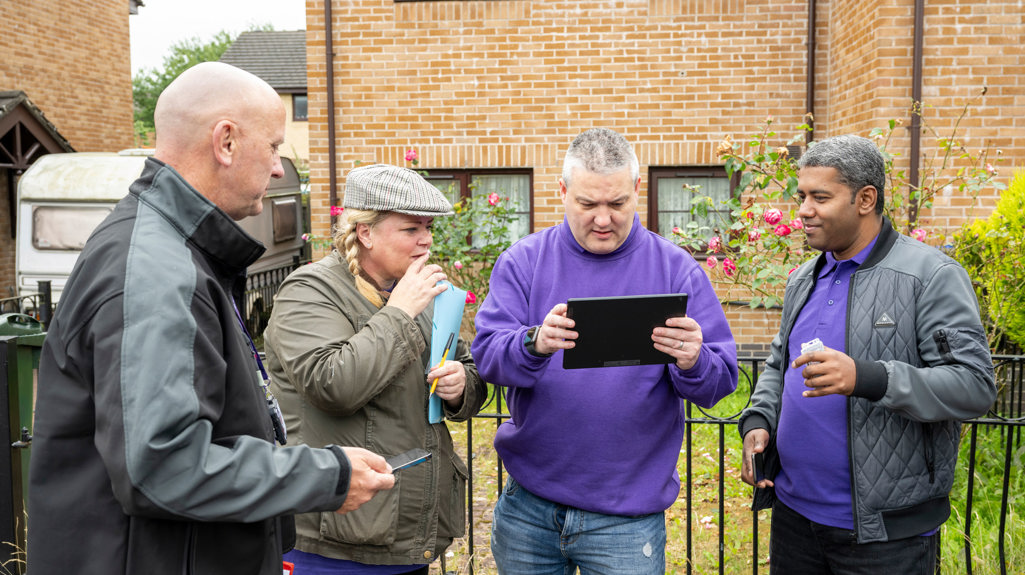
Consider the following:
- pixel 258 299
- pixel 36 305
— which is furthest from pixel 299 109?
pixel 36 305

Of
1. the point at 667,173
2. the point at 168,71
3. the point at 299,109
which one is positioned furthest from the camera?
the point at 168,71

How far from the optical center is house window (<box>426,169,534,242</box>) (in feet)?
30.5


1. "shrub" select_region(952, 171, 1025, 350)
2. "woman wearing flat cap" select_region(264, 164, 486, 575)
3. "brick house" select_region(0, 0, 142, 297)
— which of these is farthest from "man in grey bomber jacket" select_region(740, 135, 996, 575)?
"brick house" select_region(0, 0, 142, 297)

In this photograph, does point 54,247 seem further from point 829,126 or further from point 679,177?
point 829,126

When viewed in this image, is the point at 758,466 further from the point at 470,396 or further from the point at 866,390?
the point at 470,396

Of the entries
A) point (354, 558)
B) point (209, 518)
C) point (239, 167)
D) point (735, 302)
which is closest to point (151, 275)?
point (239, 167)

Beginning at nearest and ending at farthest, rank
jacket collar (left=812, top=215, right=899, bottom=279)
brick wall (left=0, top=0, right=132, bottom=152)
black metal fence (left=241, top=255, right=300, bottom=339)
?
jacket collar (left=812, top=215, right=899, bottom=279) → black metal fence (left=241, top=255, right=300, bottom=339) → brick wall (left=0, top=0, right=132, bottom=152)

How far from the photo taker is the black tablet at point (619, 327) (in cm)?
219

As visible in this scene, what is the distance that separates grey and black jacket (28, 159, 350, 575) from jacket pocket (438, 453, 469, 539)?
770 mm

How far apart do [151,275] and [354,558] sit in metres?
1.15

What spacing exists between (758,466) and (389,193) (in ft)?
4.80

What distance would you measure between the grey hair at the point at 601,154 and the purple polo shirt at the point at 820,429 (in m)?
0.73

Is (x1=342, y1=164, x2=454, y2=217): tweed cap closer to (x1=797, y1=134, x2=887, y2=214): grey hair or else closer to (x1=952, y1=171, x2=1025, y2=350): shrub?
(x1=797, y1=134, x2=887, y2=214): grey hair

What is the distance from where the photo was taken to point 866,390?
223cm
